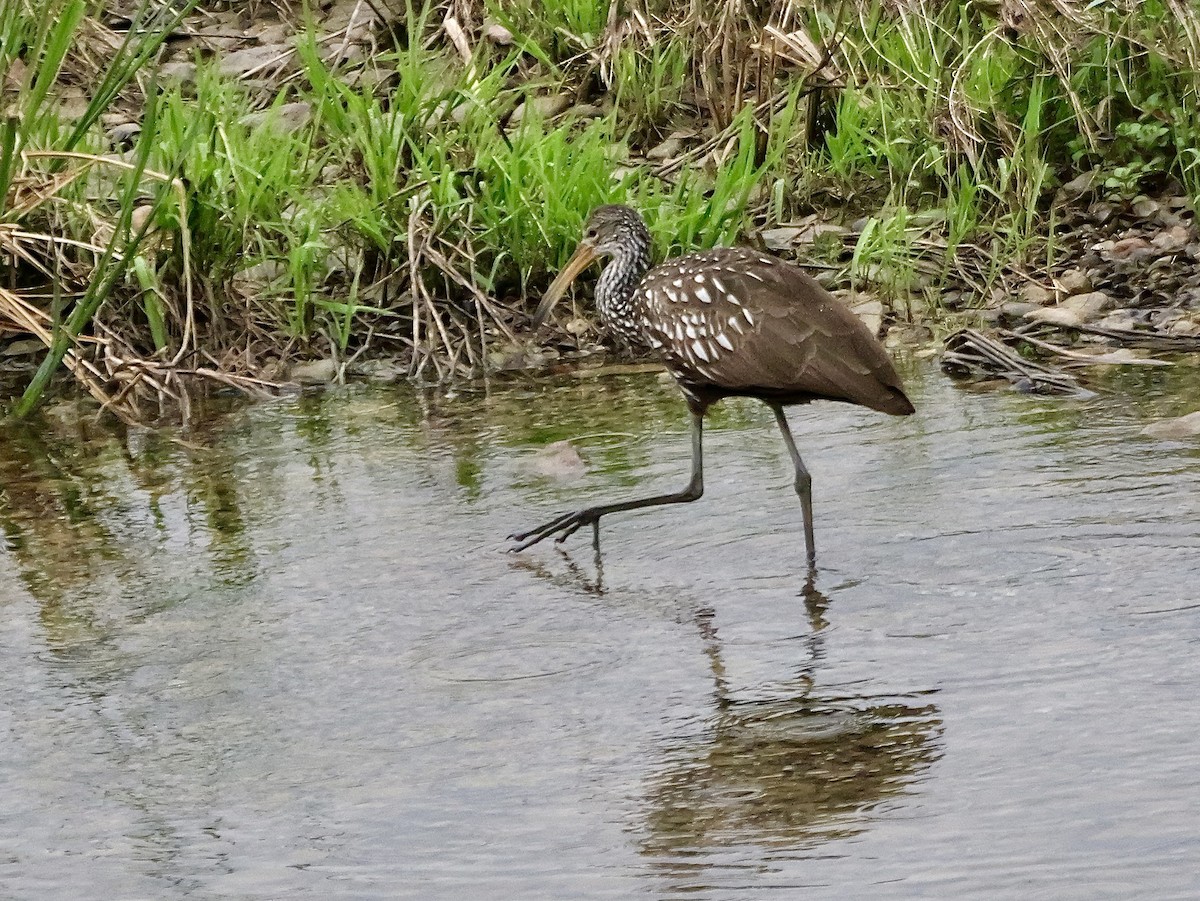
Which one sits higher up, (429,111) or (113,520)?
(429,111)

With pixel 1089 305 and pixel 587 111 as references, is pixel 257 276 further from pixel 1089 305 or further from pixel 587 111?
pixel 1089 305

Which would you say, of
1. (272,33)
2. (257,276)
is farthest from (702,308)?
(272,33)

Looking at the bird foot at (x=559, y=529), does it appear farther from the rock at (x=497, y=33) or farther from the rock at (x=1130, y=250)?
the rock at (x=497, y=33)

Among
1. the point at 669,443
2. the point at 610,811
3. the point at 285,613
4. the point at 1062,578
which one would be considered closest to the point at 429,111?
the point at 669,443

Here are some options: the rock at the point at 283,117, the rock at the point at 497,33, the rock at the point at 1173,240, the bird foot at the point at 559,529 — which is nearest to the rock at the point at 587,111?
Result: the rock at the point at 497,33

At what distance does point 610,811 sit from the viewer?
3607 millimetres

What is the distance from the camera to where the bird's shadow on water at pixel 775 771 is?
3.42m

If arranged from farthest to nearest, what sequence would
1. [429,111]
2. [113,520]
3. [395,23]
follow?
1. [395,23]
2. [429,111]
3. [113,520]

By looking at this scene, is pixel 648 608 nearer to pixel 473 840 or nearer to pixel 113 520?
pixel 473 840

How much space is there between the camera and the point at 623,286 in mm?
6410

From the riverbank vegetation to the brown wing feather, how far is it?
1992 millimetres

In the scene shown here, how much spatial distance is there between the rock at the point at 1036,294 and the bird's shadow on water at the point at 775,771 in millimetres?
4137

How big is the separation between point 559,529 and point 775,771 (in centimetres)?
188

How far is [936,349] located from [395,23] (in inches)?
160
